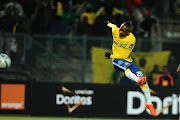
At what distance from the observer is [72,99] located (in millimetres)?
16906

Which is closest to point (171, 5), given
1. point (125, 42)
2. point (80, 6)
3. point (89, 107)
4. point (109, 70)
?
point (80, 6)

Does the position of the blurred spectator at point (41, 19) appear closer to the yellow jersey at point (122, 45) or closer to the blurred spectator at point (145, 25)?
the blurred spectator at point (145, 25)

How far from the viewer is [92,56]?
57.7 ft

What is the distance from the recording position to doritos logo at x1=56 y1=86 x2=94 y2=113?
16859 millimetres

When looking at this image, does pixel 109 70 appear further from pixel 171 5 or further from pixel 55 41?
pixel 171 5

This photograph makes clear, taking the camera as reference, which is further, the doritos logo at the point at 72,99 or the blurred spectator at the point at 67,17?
the blurred spectator at the point at 67,17

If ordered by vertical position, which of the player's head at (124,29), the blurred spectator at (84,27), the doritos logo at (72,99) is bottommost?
the doritos logo at (72,99)

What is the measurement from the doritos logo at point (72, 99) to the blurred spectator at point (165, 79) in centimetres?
252

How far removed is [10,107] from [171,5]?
977 cm

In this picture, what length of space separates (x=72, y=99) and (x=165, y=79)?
3464mm

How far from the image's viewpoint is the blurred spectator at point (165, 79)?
17.3 m

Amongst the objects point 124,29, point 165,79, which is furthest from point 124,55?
point 165,79

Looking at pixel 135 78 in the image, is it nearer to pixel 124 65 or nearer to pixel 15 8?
pixel 124 65

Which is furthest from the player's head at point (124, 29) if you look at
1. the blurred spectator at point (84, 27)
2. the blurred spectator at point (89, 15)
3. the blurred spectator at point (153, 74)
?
the blurred spectator at point (89, 15)
